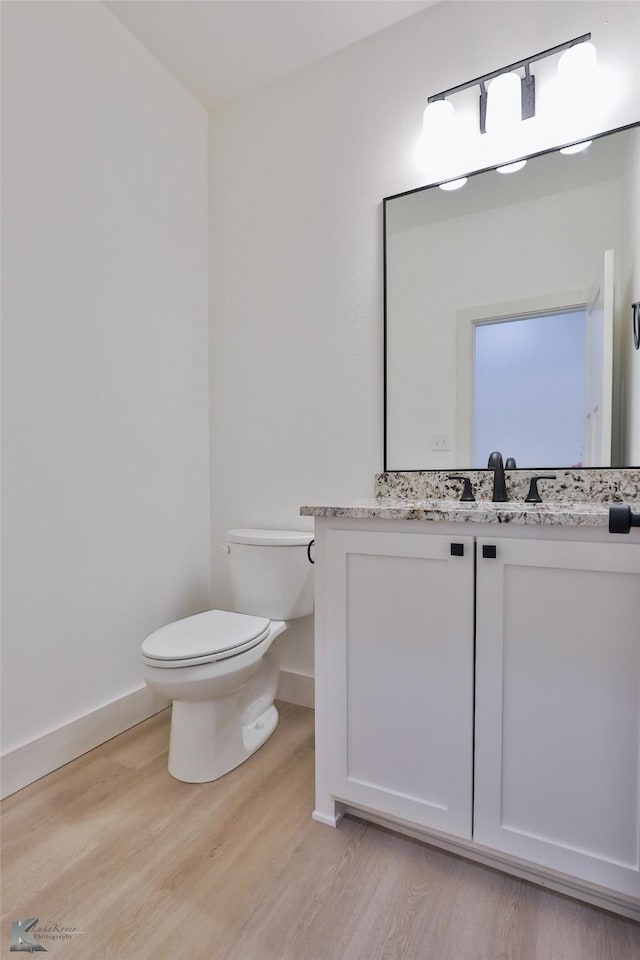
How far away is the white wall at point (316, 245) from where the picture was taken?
1.67 m

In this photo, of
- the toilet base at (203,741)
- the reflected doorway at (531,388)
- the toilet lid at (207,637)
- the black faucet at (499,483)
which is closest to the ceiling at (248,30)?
the reflected doorway at (531,388)

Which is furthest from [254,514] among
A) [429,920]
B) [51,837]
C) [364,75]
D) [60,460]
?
[364,75]

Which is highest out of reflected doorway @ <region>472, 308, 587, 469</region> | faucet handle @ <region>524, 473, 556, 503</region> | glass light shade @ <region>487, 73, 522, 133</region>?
glass light shade @ <region>487, 73, 522, 133</region>

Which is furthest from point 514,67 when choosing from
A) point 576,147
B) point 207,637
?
point 207,637

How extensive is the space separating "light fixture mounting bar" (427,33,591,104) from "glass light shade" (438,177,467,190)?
0.26 meters

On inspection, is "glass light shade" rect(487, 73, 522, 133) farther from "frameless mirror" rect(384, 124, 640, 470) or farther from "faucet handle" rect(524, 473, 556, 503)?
"faucet handle" rect(524, 473, 556, 503)

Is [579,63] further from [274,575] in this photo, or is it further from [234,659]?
[234,659]

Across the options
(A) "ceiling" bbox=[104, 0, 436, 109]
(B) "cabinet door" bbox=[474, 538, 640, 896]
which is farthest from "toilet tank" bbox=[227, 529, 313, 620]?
(A) "ceiling" bbox=[104, 0, 436, 109]

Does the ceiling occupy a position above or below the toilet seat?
above

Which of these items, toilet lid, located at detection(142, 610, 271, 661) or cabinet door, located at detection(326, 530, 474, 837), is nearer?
cabinet door, located at detection(326, 530, 474, 837)

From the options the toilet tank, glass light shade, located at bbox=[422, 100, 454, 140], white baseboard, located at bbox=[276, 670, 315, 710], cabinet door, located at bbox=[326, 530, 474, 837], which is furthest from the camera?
white baseboard, located at bbox=[276, 670, 315, 710]

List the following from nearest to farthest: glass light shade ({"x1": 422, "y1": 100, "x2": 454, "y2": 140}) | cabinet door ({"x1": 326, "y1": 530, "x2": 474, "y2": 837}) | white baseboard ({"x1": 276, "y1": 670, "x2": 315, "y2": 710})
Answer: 1. cabinet door ({"x1": 326, "y1": 530, "x2": 474, "y2": 837})
2. glass light shade ({"x1": 422, "y1": 100, "x2": 454, "y2": 140})
3. white baseboard ({"x1": 276, "y1": 670, "x2": 315, "y2": 710})

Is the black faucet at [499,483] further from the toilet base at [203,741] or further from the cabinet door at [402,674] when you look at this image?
the toilet base at [203,741]

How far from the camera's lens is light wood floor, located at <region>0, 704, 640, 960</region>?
0.97m
